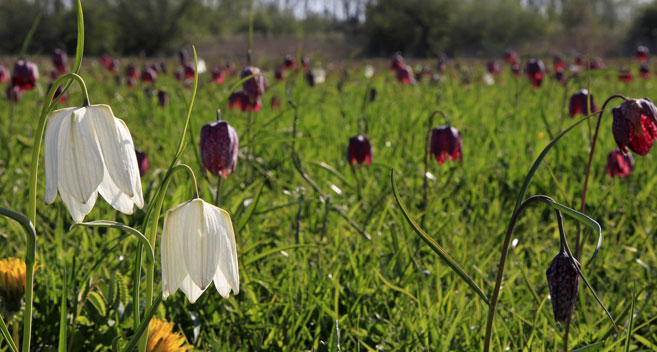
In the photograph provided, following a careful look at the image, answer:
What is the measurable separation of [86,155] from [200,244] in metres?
0.15

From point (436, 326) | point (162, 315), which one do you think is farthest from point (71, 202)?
point (436, 326)

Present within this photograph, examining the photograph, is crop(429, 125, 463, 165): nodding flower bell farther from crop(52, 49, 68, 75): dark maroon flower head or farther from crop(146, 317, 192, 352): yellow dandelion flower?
crop(52, 49, 68, 75): dark maroon flower head

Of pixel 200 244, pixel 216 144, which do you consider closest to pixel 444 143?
pixel 216 144

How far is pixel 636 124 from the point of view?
881 mm

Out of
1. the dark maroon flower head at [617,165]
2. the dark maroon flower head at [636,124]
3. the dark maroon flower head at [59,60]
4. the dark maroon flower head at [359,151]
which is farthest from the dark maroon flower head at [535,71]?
the dark maroon flower head at [636,124]

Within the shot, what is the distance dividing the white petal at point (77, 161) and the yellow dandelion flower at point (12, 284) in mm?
456

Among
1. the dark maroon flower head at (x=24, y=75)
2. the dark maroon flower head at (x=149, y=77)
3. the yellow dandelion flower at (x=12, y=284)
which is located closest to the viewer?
the yellow dandelion flower at (x=12, y=284)

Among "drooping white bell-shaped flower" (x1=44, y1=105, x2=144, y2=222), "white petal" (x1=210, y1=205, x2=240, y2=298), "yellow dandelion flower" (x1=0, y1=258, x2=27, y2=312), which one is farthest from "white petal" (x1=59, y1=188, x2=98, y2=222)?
"yellow dandelion flower" (x1=0, y1=258, x2=27, y2=312)

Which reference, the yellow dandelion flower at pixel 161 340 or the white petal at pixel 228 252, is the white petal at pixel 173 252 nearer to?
the white petal at pixel 228 252

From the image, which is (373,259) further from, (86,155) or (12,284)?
(86,155)

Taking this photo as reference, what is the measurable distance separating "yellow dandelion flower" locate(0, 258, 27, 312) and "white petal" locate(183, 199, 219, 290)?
0.47m

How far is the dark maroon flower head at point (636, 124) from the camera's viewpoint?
2.88ft

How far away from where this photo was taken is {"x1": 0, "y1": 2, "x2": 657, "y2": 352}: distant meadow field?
65 cm

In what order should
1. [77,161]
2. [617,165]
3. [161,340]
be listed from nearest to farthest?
[77,161] < [161,340] < [617,165]
